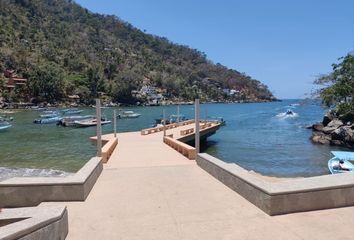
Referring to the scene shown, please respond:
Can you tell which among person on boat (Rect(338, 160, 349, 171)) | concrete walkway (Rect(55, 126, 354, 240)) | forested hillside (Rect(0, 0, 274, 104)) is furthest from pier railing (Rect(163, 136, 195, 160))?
forested hillside (Rect(0, 0, 274, 104))

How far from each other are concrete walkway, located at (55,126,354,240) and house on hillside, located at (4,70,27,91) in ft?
323

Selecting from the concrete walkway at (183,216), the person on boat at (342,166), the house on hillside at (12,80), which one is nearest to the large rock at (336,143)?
the person on boat at (342,166)

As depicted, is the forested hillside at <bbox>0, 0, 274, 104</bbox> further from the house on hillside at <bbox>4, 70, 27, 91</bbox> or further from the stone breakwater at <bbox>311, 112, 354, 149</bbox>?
the stone breakwater at <bbox>311, 112, 354, 149</bbox>

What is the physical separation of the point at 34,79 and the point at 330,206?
105 metres

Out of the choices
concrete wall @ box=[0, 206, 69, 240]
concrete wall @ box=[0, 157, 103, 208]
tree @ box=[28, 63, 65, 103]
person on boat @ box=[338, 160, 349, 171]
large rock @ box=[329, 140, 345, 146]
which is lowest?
large rock @ box=[329, 140, 345, 146]

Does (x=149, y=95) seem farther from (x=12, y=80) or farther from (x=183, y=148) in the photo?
(x=183, y=148)

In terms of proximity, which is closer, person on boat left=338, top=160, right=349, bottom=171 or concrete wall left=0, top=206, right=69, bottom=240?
concrete wall left=0, top=206, right=69, bottom=240

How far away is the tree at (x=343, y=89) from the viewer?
33.1 meters

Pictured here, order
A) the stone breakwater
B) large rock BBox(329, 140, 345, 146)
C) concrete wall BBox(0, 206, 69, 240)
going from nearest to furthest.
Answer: concrete wall BBox(0, 206, 69, 240), the stone breakwater, large rock BBox(329, 140, 345, 146)

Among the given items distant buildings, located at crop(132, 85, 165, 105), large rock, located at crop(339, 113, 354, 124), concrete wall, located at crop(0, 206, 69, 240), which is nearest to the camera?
concrete wall, located at crop(0, 206, 69, 240)

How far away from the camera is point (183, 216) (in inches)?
220

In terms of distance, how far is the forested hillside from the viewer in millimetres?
105438

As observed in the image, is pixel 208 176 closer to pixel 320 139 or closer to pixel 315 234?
pixel 315 234

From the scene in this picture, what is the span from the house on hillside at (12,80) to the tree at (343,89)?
3383 inches
